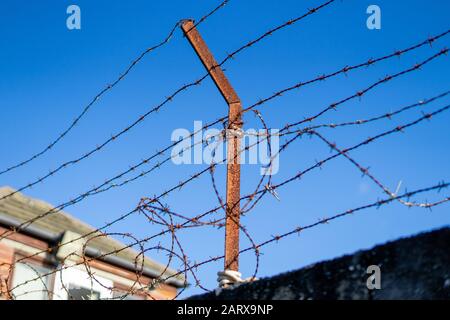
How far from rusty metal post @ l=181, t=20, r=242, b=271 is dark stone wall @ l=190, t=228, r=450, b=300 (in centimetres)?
120

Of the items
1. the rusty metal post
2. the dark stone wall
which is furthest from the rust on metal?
the dark stone wall

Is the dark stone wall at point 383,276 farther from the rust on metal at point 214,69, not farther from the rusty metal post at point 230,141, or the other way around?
the rust on metal at point 214,69

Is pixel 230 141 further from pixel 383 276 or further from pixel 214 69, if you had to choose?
pixel 383 276

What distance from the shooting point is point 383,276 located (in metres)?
1.79

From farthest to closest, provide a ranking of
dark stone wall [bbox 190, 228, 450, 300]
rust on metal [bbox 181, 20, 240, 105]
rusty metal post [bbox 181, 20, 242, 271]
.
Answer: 1. rust on metal [bbox 181, 20, 240, 105]
2. rusty metal post [bbox 181, 20, 242, 271]
3. dark stone wall [bbox 190, 228, 450, 300]

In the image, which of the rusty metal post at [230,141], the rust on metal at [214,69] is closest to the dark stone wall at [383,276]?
the rusty metal post at [230,141]

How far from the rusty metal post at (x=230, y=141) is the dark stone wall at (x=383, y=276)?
1196 millimetres

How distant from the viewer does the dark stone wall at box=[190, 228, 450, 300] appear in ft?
5.46

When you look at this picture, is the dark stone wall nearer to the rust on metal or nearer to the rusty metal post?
the rusty metal post
